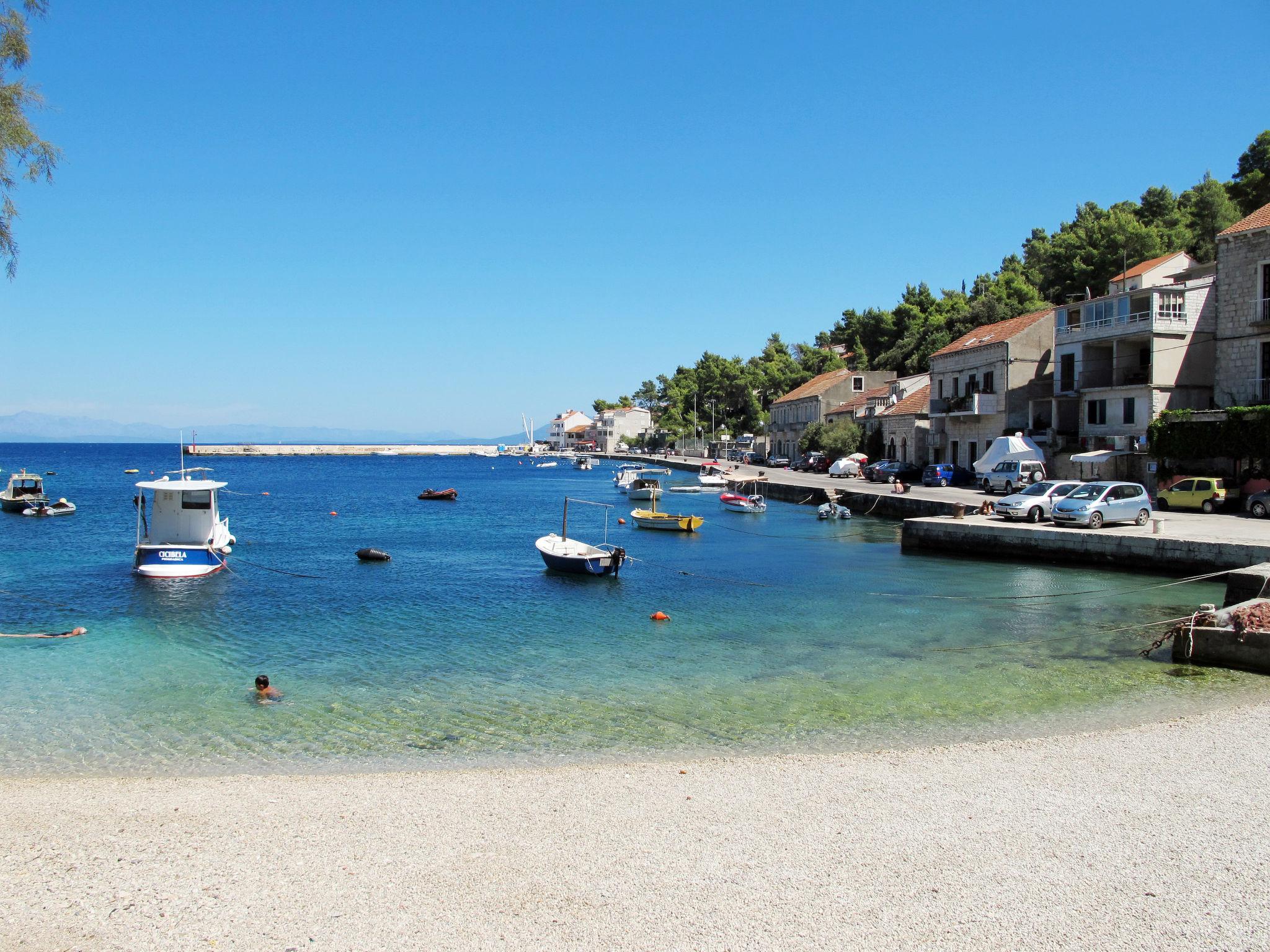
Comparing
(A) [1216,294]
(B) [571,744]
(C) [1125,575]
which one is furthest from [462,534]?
(A) [1216,294]

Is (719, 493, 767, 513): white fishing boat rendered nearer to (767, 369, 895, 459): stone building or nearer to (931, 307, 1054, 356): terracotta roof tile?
(931, 307, 1054, 356): terracotta roof tile

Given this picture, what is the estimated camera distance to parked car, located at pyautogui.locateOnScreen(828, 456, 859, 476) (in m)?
65.8

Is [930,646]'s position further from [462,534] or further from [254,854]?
[462,534]

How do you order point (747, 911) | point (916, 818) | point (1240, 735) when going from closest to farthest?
point (747, 911) → point (916, 818) → point (1240, 735)

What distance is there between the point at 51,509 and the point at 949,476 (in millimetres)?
54641

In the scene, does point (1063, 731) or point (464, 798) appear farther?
point (1063, 731)

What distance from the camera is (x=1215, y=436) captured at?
34688mm

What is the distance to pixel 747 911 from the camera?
663cm

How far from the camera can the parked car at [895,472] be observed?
56125 millimetres

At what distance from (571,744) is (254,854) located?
4.71 metres

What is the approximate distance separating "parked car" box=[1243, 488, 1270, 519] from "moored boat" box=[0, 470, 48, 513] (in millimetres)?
62008

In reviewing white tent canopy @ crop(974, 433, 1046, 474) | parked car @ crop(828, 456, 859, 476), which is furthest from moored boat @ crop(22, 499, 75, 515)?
white tent canopy @ crop(974, 433, 1046, 474)

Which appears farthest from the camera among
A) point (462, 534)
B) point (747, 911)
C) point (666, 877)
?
point (462, 534)

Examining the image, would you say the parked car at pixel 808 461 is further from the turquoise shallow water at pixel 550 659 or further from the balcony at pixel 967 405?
the turquoise shallow water at pixel 550 659
